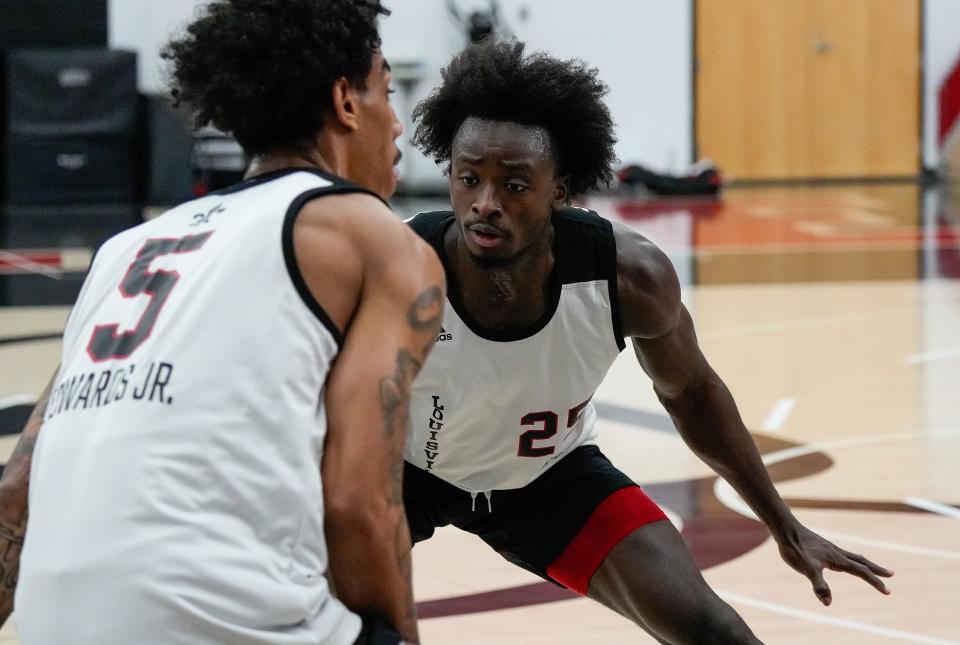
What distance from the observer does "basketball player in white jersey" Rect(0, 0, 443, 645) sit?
1.67 meters

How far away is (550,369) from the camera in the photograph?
2.95 meters

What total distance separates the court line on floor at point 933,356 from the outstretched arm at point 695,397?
14.4ft

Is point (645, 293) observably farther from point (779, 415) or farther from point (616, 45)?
point (616, 45)

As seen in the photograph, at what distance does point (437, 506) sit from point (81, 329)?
4.60ft

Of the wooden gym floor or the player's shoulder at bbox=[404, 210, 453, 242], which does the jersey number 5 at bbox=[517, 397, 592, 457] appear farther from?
the wooden gym floor

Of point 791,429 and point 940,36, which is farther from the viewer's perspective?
point 940,36

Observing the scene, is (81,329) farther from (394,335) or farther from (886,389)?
(886,389)

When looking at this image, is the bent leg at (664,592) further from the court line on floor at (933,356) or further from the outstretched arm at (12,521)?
the court line on floor at (933,356)

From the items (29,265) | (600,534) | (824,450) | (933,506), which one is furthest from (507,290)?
(29,265)

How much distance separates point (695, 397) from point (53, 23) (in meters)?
14.4

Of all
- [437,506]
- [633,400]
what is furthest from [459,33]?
[437,506]

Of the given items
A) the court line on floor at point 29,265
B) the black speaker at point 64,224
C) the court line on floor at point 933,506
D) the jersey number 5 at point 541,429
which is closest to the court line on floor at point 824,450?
the court line on floor at point 933,506

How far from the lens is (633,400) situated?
21.3 ft

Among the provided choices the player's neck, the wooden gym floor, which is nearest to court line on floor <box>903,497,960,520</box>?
the wooden gym floor
